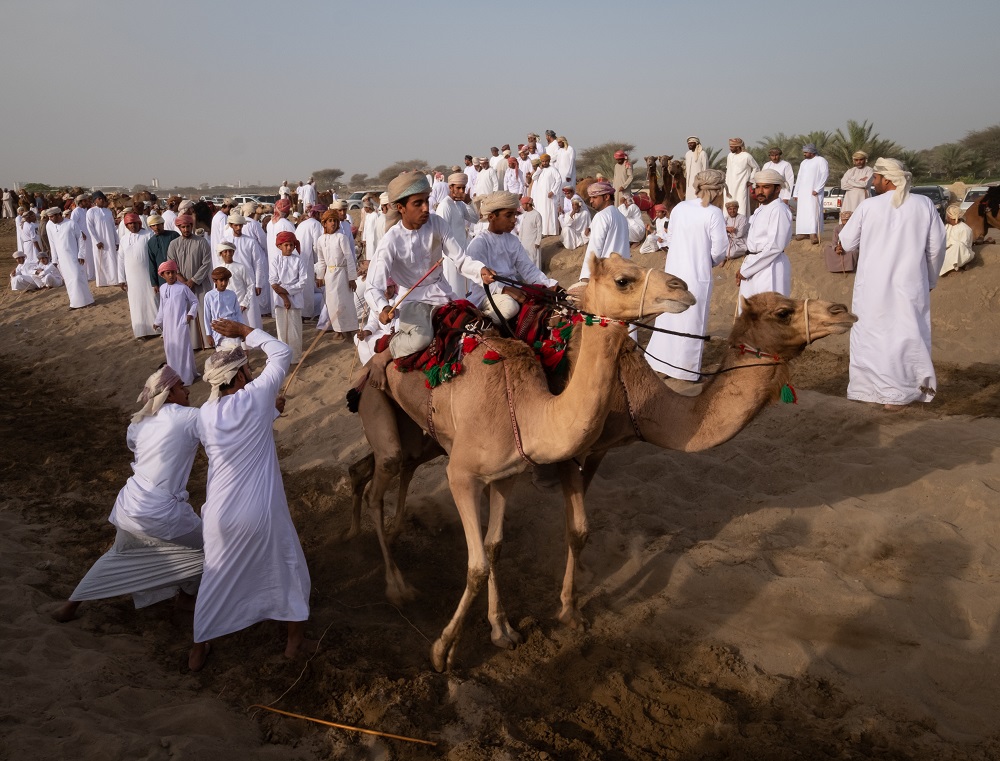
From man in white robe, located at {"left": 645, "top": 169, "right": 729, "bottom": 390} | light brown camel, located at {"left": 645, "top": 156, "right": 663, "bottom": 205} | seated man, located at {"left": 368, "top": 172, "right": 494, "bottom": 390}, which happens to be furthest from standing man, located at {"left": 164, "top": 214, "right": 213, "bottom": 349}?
light brown camel, located at {"left": 645, "top": 156, "right": 663, "bottom": 205}

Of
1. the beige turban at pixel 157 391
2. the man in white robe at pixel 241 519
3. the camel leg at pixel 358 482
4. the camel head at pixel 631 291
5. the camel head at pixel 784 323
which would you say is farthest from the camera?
the camel leg at pixel 358 482

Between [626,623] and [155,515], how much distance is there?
2979mm

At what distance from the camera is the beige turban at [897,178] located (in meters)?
7.90

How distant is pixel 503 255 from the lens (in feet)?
21.4

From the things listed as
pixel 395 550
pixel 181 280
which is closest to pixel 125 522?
pixel 395 550

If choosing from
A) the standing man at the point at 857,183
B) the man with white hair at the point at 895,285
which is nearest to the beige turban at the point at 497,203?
the man with white hair at the point at 895,285

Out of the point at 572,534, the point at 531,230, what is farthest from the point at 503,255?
the point at 531,230

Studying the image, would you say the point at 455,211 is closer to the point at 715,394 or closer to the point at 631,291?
the point at 715,394

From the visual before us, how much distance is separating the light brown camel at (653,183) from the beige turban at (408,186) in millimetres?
13925

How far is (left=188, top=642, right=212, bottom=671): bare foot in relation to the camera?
4695 millimetres

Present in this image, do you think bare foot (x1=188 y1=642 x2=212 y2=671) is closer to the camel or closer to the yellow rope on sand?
the yellow rope on sand

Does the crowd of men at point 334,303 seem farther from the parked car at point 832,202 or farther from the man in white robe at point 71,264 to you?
the parked car at point 832,202

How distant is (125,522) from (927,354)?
7.25 meters

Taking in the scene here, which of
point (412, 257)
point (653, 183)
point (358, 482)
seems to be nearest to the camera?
point (412, 257)
